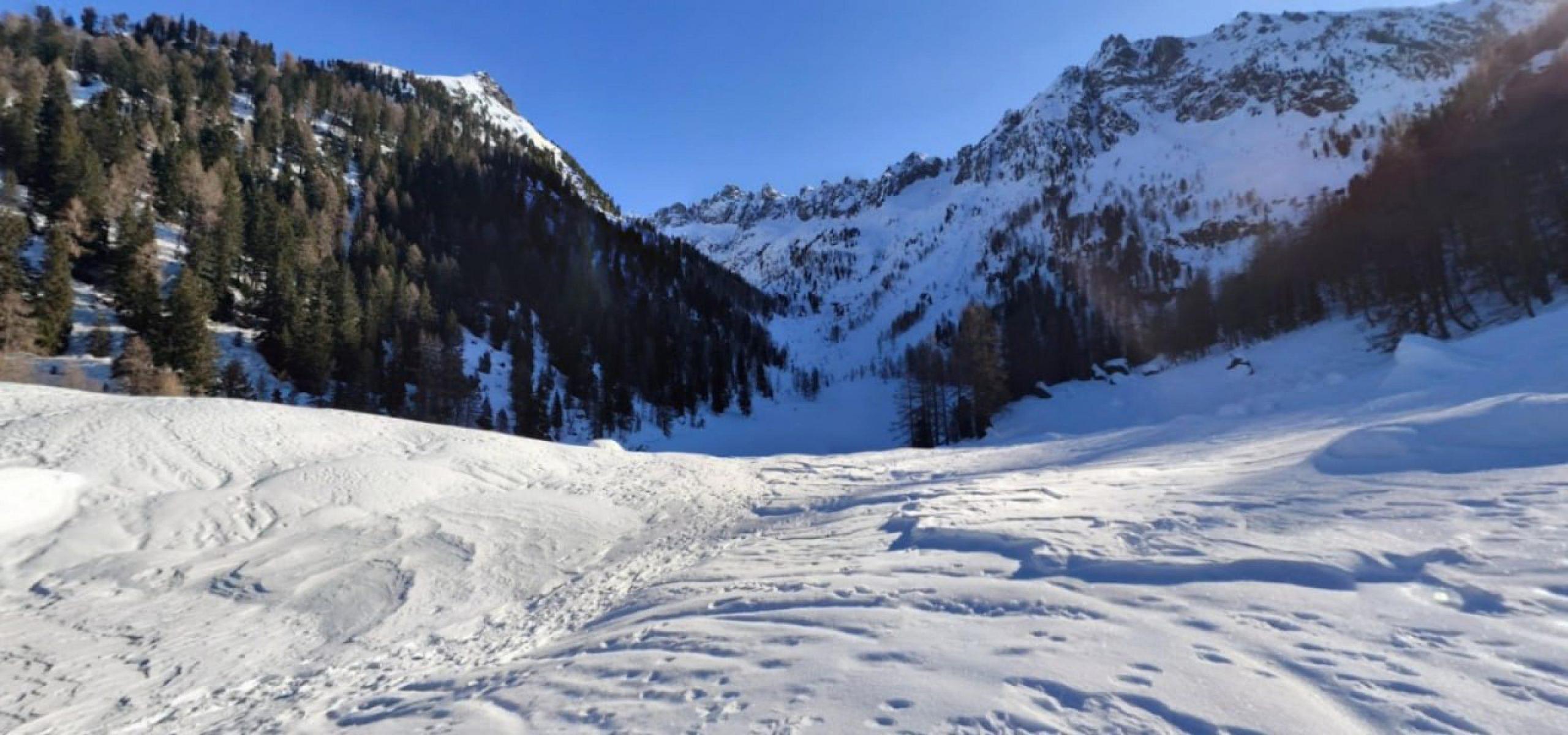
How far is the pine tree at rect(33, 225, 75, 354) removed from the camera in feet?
132

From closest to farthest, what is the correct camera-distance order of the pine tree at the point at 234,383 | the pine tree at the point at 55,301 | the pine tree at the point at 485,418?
1. the pine tree at the point at 55,301
2. the pine tree at the point at 234,383
3. the pine tree at the point at 485,418

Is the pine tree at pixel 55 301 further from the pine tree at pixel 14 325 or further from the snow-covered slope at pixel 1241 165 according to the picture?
the snow-covered slope at pixel 1241 165

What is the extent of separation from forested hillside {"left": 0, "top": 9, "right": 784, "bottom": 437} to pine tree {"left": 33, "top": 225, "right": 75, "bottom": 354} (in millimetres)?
158

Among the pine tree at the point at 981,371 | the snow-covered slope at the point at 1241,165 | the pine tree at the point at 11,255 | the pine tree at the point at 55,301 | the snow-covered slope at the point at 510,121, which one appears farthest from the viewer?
the snow-covered slope at the point at 510,121

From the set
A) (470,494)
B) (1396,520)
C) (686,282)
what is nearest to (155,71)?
(686,282)

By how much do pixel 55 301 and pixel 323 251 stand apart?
3230 centimetres

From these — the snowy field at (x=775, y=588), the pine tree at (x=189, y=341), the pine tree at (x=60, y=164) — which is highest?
the pine tree at (x=60, y=164)

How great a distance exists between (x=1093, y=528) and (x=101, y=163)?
92.5m

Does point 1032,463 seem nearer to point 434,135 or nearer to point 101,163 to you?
point 101,163

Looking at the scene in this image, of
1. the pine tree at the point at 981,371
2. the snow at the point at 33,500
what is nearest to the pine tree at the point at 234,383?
the snow at the point at 33,500

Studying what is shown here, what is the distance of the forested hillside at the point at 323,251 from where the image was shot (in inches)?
1892

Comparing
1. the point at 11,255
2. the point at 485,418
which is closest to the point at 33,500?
the point at 485,418

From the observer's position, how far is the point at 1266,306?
197 feet

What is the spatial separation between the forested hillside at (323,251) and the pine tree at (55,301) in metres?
0.16
